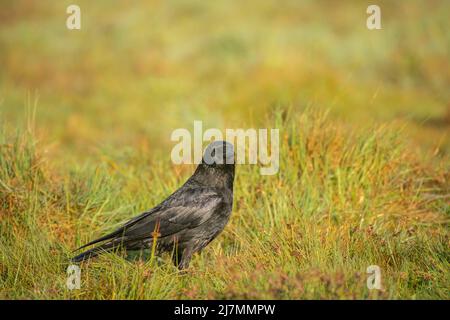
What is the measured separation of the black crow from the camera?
4.95 m

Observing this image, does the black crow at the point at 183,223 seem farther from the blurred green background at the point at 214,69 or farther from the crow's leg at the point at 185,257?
the blurred green background at the point at 214,69

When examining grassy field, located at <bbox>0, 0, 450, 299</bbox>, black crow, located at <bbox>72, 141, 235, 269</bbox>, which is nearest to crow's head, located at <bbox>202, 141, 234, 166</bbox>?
black crow, located at <bbox>72, 141, 235, 269</bbox>

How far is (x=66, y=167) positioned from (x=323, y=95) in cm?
611

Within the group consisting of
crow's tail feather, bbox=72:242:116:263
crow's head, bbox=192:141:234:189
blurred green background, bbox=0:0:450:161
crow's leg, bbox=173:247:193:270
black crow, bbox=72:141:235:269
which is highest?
blurred green background, bbox=0:0:450:161

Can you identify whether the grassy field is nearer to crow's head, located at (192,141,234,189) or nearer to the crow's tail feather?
the crow's tail feather

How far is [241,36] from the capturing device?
17.5 m

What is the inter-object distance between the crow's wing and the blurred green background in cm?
194

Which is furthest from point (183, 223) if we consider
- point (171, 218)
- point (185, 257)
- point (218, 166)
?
point (218, 166)

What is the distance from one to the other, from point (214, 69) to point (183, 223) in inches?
448

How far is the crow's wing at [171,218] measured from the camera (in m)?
4.93

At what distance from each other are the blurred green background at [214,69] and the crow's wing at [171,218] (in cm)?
194

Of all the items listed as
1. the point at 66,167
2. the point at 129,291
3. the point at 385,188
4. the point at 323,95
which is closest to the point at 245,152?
the point at 385,188

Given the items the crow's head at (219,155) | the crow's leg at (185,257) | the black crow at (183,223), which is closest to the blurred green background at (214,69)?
the crow's head at (219,155)

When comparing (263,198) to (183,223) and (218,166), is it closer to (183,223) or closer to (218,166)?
(218,166)
